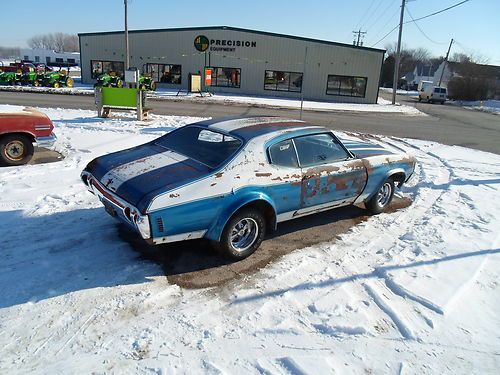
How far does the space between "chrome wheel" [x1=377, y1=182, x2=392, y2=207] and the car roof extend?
165 cm

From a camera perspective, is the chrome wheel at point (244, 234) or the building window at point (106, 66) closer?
the chrome wheel at point (244, 234)

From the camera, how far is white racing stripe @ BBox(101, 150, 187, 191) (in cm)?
398

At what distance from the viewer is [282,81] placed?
33219mm

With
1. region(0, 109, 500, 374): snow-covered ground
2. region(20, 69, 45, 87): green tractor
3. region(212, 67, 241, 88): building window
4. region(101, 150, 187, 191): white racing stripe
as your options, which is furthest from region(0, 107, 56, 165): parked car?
region(212, 67, 241, 88): building window

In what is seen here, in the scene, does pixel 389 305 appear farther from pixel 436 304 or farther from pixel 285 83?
pixel 285 83

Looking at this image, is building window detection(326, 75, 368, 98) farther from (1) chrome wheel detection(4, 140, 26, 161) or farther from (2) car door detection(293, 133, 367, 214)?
(2) car door detection(293, 133, 367, 214)

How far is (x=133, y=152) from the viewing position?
15.6ft

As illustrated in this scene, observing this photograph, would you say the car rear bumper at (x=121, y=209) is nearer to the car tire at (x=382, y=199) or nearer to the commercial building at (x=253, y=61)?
the car tire at (x=382, y=199)

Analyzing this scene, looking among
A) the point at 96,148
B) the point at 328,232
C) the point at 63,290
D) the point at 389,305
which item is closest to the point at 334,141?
the point at 328,232

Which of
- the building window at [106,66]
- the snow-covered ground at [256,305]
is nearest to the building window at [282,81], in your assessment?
the building window at [106,66]

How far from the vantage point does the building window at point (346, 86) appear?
32.7 meters

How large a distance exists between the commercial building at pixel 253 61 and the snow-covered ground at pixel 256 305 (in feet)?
94.9

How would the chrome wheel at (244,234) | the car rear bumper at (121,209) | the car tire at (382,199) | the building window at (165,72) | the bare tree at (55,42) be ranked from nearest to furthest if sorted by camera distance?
the car rear bumper at (121,209)
the chrome wheel at (244,234)
the car tire at (382,199)
the building window at (165,72)
the bare tree at (55,42)

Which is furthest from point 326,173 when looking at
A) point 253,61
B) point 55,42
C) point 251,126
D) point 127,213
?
point 55,42
